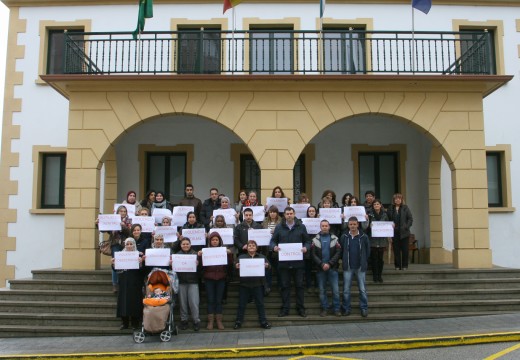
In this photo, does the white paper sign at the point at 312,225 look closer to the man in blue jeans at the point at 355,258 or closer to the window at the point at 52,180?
the man in blue jeans at the point at 355,258

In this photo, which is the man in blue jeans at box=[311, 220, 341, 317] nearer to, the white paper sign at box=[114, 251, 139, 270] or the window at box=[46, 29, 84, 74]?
the white paper sign at box=[114, 251, 139, 270]

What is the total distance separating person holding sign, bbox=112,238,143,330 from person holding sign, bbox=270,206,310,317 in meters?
2.61

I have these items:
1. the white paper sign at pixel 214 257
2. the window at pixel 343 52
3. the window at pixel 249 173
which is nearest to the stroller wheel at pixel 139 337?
the white paper sign at pixel 214 257

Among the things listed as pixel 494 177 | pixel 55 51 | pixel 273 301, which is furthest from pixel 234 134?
pixel 494 177

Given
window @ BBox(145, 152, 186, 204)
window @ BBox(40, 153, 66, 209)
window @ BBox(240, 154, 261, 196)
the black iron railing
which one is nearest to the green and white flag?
the black iron railing

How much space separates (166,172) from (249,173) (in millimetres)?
2450

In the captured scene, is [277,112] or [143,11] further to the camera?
[143,11]

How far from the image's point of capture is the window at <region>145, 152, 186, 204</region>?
50.2ft

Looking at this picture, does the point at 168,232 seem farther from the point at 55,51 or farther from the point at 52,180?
the point at 55,51

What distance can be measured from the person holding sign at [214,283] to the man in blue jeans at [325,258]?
5.87 ft

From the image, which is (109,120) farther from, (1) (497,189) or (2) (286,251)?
(1) (497,189)

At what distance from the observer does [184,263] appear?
9594 millimetres

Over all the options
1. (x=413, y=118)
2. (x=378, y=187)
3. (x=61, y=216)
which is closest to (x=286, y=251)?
→ (x=413, y=118)

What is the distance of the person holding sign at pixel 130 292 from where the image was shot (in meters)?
9.59
